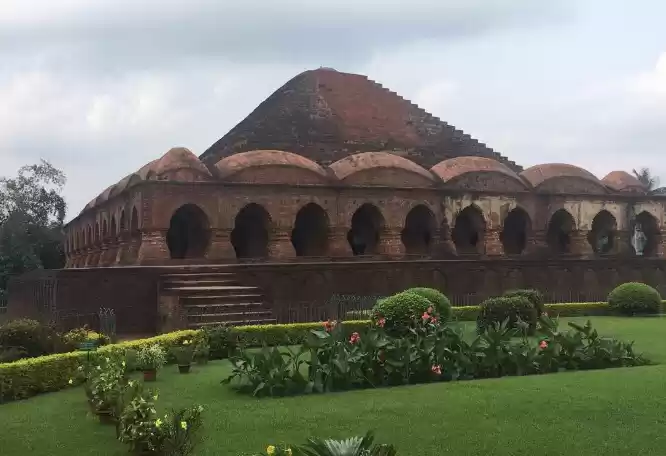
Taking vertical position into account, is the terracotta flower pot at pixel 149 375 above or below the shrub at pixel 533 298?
below

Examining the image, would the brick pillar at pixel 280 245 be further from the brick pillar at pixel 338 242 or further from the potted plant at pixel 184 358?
the potted plant at pixel 184 358

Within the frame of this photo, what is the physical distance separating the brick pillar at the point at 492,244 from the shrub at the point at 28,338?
15.1 m

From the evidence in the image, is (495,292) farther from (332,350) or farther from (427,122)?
(332,350)

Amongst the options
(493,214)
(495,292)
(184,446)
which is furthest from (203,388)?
(493,214)

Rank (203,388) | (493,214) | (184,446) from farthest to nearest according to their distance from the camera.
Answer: (493,214) < (203,388) < (184,446)

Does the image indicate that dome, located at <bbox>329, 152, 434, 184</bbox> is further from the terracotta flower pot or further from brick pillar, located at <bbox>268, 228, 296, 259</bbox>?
the terracotta flower pot

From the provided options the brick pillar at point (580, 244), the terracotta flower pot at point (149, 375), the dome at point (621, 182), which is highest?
the dome at point (621, 182)

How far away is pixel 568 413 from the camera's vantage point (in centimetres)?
659

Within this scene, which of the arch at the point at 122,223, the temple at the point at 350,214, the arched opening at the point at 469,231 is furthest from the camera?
the arched opening at the point at 469,231

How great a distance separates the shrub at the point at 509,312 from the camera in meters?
12.9

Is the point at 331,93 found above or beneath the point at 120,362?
above

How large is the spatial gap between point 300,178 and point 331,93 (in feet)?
22.1

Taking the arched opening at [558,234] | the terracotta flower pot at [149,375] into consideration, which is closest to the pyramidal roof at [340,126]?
the arched opening at [558,234]

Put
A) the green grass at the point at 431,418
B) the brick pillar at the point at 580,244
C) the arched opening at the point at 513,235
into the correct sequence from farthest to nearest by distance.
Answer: the arched opening at the point at 513,235, the brick pillar at the point at 580,244, the green grass at the point at 431,418
